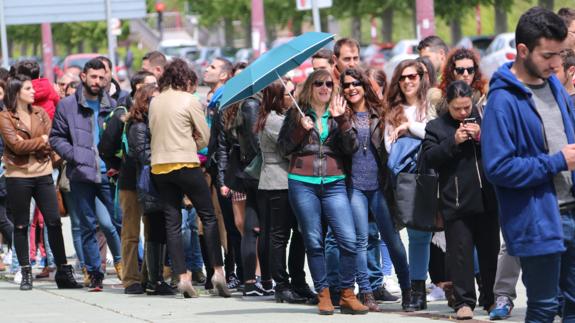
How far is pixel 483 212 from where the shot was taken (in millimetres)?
9516

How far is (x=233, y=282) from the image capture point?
12.5 metres

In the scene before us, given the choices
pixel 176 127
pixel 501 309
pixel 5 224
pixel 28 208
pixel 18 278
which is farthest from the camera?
pixel 5 224

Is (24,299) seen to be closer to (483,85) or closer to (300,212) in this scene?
(300,212)

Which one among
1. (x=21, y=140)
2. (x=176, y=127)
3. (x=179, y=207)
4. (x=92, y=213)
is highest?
(x=176, y=127)

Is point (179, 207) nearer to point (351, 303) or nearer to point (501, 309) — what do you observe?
point (351, 303)

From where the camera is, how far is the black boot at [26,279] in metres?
12.8

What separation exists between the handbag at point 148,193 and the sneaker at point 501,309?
3.17 metres

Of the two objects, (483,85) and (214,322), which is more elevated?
(483,85)

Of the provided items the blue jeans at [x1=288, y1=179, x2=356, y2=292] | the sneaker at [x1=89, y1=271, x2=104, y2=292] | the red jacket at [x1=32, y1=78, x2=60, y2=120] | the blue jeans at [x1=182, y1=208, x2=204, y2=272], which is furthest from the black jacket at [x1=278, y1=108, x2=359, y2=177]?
the red jacket at [x1=32, y1=78, x2=60, y2=120]

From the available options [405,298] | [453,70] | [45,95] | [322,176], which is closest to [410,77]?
[453,70]

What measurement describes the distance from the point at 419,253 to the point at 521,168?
3776 millimetres

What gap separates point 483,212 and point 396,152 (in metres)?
0.94

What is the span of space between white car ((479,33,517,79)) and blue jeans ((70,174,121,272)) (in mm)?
27821

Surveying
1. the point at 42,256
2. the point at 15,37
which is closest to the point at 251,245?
the point at 42,256
